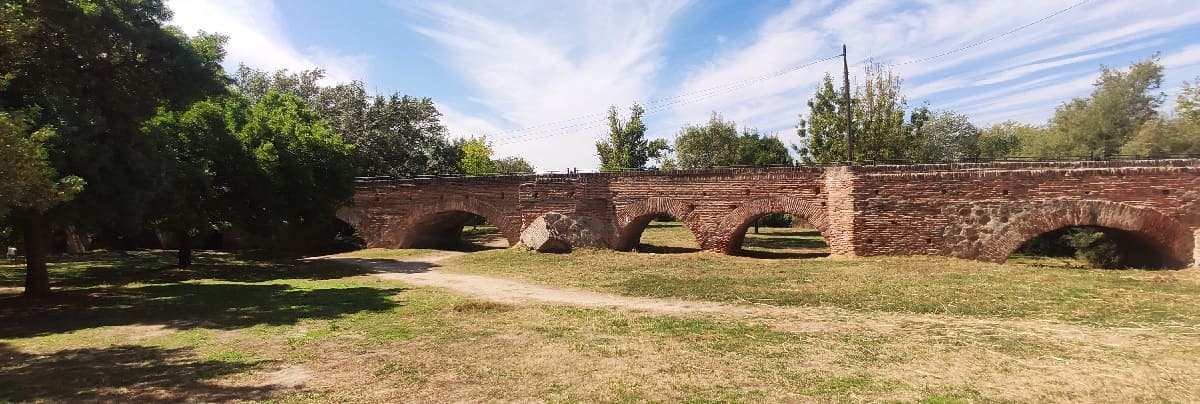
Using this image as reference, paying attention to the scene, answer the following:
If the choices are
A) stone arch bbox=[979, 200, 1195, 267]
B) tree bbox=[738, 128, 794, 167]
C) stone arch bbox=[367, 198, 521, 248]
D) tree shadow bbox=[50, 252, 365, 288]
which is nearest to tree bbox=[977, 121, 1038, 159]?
tree bbox=[738, 128, 794, 167]

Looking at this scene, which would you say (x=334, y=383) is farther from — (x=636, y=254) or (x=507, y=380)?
(x=636, y=254)

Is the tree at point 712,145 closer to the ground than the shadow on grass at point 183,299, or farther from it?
farther from it

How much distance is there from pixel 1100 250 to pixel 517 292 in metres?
19.3

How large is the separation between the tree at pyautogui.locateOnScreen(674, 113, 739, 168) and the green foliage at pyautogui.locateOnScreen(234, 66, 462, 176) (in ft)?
62.4

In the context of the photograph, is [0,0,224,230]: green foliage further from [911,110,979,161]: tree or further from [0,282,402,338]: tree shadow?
[911,110,979,161]: tree

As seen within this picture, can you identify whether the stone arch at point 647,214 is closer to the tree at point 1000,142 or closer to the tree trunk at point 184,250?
the tree trunk at point 184,250

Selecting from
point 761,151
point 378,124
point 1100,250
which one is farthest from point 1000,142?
point 378,124

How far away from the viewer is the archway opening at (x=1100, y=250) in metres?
16.4

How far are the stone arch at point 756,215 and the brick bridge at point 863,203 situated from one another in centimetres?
3

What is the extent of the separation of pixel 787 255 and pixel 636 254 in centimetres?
602

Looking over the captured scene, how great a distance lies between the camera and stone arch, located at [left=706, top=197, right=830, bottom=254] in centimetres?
1909

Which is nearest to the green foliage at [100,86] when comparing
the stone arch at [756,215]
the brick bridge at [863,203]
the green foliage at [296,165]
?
the green foliage at [296,165]

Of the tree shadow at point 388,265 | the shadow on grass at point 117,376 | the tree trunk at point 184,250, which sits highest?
the tree trunk at point 184,250

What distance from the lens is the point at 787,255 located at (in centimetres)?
2216
